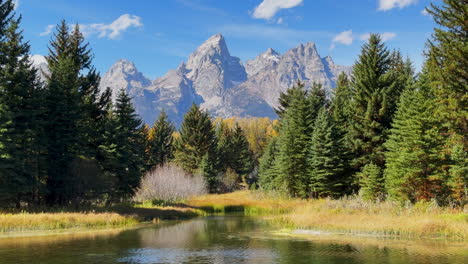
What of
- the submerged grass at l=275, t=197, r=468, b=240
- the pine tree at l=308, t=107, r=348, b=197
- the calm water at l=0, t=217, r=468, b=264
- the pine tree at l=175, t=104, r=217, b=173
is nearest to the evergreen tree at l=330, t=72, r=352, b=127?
the pine tree at l=308, t=107, r=348, b=197

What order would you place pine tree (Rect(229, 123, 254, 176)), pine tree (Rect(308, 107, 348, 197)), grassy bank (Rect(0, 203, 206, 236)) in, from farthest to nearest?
pine tree (Rect(229, 123, 254, 176)) < pine tree (Rect(308, 107, 348, 197)) < grassy bank (Rect(0, 203, 206, 236))

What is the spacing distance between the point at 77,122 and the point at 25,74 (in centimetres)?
923

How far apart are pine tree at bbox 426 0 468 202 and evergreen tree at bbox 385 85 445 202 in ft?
3.63

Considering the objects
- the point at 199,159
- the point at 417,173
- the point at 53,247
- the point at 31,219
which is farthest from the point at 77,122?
the point at 199,159

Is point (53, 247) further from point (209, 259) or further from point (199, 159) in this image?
point (199, 159)

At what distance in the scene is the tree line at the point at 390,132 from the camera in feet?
112

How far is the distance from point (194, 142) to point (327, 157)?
41.5 metres

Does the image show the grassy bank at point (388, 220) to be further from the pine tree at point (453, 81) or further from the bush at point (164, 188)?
the bush at point (164, 188)

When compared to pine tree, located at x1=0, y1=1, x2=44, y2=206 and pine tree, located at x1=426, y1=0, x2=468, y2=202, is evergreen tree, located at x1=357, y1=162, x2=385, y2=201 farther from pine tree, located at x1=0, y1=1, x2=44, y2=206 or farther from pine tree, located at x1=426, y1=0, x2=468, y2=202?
pine tree, located at x1=0, y1=1, x2=44, y2=206

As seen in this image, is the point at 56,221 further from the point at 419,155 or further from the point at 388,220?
the point at 419,155

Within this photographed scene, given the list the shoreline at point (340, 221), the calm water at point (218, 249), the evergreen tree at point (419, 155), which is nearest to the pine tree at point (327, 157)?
the shoreline at point (340, 221)

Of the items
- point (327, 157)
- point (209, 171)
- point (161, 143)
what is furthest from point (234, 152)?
point (327, 157)

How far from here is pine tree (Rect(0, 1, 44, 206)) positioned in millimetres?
35500

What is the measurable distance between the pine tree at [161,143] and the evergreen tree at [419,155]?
58.7 meters
